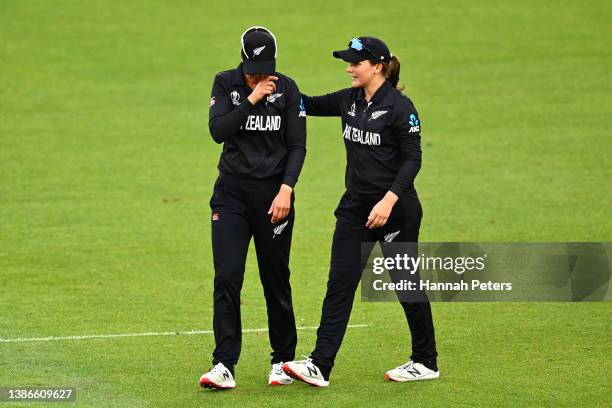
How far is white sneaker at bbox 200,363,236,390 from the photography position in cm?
827

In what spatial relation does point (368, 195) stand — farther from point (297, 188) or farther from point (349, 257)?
point (297, 188)

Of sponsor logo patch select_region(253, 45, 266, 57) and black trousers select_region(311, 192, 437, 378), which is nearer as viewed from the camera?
sponsor logo patch select_region(253, 45, 266, 57)

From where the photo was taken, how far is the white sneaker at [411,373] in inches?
341

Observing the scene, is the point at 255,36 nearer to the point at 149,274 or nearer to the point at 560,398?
the point at 560,398

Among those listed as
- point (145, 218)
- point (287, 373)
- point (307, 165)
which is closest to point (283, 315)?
point (287, 373)

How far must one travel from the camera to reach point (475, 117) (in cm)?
1825

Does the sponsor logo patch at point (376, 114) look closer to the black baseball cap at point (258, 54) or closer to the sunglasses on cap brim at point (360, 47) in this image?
the sunglasses on cap brim at point (360, 47)

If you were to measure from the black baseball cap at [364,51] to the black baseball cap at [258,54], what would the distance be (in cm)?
45

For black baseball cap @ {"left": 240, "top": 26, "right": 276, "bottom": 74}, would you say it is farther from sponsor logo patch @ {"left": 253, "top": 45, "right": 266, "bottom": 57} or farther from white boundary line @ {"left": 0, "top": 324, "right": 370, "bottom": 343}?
white boundary line @ {"left": 0, "top": 324, "right": 370, "bottom": 343}

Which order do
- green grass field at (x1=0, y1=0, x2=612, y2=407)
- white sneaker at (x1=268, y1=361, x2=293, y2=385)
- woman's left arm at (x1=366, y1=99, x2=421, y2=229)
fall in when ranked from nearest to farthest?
woman's left arm at (x1=366, y1=99, x2=421, y2=229) → white sneaker at (x1=268, y1=361, x2=293, y2=385) → green grass field at (x1=0, y1=0, x2=612, y2=407)

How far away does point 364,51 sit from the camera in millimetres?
8414

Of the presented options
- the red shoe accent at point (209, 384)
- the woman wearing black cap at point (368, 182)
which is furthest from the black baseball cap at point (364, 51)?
the red shoe accent at point (209, 384)

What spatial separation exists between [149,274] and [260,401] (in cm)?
393

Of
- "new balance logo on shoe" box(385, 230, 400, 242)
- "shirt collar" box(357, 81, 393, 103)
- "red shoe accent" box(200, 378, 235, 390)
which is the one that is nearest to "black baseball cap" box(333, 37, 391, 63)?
"shirt collar" box(357, 81, 393, 103)
